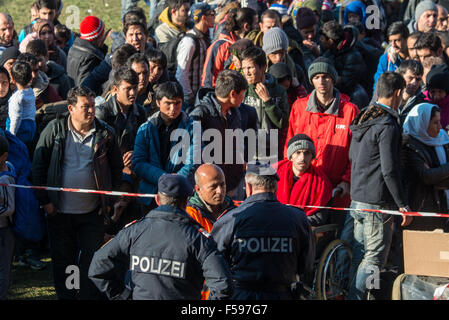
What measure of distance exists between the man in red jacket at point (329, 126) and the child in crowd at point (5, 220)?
300cm

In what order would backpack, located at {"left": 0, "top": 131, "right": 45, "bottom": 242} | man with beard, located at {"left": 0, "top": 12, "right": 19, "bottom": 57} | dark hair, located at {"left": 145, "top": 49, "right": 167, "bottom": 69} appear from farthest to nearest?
man with beard, located at {"left": 0, "top": 12, "right": 19, "bottom": 57} < dark hair, located at {"left": 145, "top": 49, "right": 167, "bottom": 69} < backpack, located at {"left": 0, "top": 131, "right": 45, "bottom": 242}

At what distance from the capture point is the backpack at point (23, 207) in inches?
272

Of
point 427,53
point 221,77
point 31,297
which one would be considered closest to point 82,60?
point 221,77

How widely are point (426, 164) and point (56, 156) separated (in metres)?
3.71

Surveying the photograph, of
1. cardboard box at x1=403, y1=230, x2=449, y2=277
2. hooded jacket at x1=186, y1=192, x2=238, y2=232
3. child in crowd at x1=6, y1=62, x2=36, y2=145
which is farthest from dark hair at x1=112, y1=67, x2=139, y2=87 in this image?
cardboard box at x1=403, y1=230, x2=449, y2=277

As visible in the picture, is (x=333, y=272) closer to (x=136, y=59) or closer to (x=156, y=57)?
(x=136, y=59)

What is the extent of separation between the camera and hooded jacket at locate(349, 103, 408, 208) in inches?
281

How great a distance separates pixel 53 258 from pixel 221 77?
2.39 m

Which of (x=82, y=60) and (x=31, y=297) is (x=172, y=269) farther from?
(x=82, y=60)

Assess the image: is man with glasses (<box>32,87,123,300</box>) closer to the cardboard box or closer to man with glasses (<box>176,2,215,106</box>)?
man with glasses (<box>176,2,215,106</box>)

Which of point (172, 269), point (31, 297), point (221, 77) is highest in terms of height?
point (221, 77)

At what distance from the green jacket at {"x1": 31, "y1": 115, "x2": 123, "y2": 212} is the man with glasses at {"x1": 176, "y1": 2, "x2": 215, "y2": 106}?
2575mm

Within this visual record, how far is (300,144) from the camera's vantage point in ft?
24.2

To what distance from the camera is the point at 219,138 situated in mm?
7613
